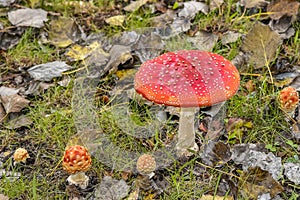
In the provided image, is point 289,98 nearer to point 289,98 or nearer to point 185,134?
point 289,98

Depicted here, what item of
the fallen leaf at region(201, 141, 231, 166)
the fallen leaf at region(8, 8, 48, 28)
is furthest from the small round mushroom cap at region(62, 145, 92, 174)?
the fallen leaf at region(8, 8, 48, 28)

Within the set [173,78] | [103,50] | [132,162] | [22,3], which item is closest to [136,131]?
[132,162]

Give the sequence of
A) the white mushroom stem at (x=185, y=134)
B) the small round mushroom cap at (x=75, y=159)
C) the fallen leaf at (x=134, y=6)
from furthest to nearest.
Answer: the fallen leaf at (x=134, y=6) < the white mushroom stem at (x=185, y=134) < the small round mushroom cap at (x=75, y=159)

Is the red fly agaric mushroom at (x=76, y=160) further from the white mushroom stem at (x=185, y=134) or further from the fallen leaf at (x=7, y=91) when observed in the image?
the fallen leaf at (x=7, y=91)

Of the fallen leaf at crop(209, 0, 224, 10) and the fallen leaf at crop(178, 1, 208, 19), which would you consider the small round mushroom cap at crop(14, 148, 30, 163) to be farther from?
the fallen leaf at crop(209, 0, 224, 10)

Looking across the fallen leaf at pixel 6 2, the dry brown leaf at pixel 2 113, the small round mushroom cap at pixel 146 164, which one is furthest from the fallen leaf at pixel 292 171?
the fallen leaf at pixel 6 2

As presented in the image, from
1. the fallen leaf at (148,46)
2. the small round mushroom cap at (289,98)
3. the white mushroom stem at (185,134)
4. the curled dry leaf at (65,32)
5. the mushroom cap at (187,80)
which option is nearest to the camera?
the mushroom cap at (187,80)

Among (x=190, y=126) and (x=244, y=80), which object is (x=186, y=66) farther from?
(x=244, y=80)
